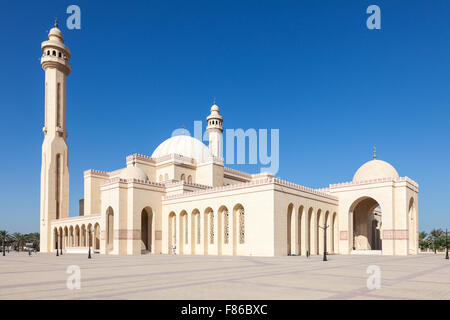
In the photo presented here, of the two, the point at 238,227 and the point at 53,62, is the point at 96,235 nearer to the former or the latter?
the point at 238,227

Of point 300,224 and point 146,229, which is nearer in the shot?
point 300,224

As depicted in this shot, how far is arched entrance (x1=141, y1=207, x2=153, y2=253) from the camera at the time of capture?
4131cm

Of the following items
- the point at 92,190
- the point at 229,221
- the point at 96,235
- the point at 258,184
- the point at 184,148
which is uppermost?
the point at 184,148

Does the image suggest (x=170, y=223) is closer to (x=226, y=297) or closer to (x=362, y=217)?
(x=362, y=217)

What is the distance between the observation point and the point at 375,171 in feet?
138

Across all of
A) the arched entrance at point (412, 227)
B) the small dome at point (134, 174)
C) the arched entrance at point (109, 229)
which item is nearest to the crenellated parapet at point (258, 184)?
the small dome at point (134, 174)

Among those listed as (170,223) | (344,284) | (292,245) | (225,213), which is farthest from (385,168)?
(344,284)

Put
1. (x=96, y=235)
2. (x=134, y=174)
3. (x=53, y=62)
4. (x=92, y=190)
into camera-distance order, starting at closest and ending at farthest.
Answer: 1. (x=134, y=174)
2. (x=96, y=235)
3. (x=92, y=190)
4. (x=53, y=62)

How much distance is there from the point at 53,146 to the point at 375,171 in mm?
39461

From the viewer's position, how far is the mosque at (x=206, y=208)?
112 feet

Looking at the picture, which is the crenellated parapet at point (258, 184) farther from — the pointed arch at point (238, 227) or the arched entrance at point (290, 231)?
the arched entrance at point (290, 231)

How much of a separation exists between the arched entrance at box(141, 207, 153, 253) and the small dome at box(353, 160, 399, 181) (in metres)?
22.3

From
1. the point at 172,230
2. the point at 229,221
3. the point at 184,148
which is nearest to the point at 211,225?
the point at 229,221
